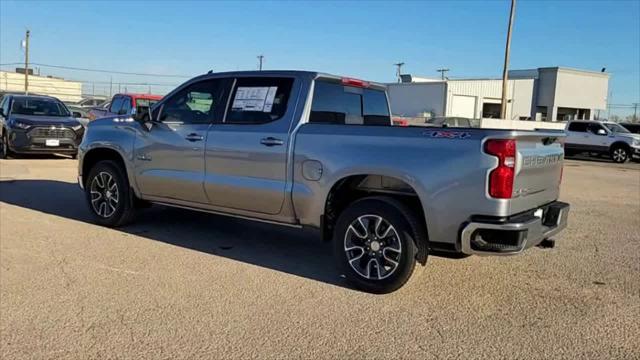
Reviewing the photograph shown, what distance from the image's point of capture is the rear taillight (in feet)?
14.6

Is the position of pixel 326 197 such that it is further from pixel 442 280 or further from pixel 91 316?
pixel 91 316

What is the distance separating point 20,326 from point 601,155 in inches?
1090

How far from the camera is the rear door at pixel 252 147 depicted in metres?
5.69

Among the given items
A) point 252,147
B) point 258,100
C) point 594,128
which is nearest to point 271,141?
point 252,147

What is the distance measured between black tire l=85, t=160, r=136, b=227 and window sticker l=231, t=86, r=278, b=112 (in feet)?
6.59

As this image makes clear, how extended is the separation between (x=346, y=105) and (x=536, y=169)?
2.18 metres

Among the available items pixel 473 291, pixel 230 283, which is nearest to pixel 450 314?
pixel 473 291

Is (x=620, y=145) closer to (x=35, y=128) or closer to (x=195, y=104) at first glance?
(x=35, y=128)

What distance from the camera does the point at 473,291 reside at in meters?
5.14

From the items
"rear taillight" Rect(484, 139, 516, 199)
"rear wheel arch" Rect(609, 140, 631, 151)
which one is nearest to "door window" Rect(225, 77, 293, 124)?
"rear taillight" Rect(484, 139, 516, 199)

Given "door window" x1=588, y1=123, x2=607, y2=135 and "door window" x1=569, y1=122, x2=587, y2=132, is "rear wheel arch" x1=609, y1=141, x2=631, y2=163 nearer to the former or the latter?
"door window" x1=588, y1=123, x2=607, y2=135

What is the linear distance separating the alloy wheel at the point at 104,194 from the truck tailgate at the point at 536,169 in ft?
Result: 16.0

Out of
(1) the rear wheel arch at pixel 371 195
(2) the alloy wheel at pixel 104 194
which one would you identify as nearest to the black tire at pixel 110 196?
(2) the alloy wheel at pixel 104 194

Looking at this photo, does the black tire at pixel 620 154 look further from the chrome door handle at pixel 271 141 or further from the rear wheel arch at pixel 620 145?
the chrome door handle at pixel 271 141
